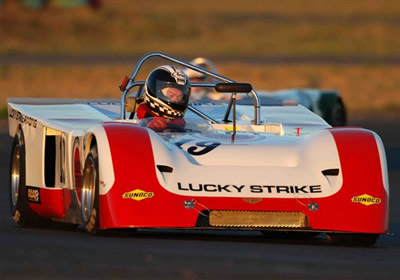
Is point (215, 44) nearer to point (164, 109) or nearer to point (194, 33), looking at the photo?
point (194, 33)

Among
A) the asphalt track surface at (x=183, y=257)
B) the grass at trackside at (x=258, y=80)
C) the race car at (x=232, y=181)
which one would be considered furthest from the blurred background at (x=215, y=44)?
the asphalt track surface at (x=183, y=257)

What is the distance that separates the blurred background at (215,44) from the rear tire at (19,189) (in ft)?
54.2

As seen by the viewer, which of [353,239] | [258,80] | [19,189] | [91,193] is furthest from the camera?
[258,80]

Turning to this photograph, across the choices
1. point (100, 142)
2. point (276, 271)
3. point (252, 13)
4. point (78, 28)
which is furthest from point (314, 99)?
point (252, 13)

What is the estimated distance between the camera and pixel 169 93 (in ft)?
35.5

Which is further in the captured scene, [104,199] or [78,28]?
[78,28]

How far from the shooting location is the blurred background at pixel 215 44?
126 ft

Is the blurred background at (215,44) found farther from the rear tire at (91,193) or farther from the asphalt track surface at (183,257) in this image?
the asphalt track surface at (183,257)

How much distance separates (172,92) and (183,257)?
9.80 ft

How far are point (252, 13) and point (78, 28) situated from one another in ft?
54.4

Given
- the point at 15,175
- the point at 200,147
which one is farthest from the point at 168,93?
the point at 15,175

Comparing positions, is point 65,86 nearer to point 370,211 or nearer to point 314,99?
point 314,99

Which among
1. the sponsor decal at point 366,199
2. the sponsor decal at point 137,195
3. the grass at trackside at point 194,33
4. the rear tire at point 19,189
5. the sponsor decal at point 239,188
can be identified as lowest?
the grass at trackside at point 194,33

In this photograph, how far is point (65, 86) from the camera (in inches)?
1463
